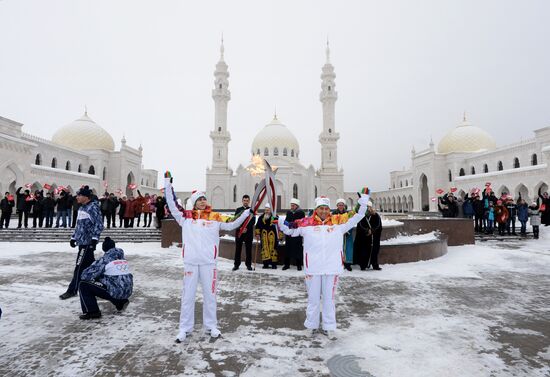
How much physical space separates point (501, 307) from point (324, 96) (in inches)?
1846

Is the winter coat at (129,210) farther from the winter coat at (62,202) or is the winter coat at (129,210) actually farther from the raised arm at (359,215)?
the raised arm at (359,215)

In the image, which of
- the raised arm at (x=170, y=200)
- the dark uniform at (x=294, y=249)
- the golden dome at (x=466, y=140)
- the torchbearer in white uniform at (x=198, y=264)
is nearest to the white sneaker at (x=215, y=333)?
the torchbearer in white uniform at (x=198, y=264)

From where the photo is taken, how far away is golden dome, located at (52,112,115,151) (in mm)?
42125

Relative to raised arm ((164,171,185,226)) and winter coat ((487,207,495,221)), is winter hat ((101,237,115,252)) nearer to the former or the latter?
raised arm ((164,171,185,226))

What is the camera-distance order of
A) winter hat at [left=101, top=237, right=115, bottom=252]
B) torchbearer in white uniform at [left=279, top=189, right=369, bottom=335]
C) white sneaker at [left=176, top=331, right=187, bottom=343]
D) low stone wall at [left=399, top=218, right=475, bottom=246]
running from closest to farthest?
white sneaker at [left=176, top=331, right=187, bottom=343], torchbearer in white uniform at [left=279, top=189, right=369, bottom=335], winter hat at [left=101, top=237, right=115, bottom=252], low stone wall at [left=399, top=218, right=475, bottom=246]

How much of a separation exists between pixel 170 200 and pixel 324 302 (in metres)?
2.30

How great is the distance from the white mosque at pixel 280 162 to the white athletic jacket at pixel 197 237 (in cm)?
3836

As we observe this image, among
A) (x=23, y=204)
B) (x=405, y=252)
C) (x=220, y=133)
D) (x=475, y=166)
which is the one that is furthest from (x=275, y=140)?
(x=405, y=252)

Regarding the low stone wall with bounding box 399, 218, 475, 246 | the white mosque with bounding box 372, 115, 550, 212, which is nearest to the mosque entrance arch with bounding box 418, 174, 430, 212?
the white mosque with bounding box 372, 115, 550, 212

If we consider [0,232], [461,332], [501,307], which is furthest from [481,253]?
[0,232]

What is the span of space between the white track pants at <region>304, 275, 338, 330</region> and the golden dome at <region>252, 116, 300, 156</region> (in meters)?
46.5

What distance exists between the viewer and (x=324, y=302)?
4.00 m

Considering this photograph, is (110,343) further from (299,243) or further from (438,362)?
(299,243)

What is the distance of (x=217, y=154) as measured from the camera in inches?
1876
